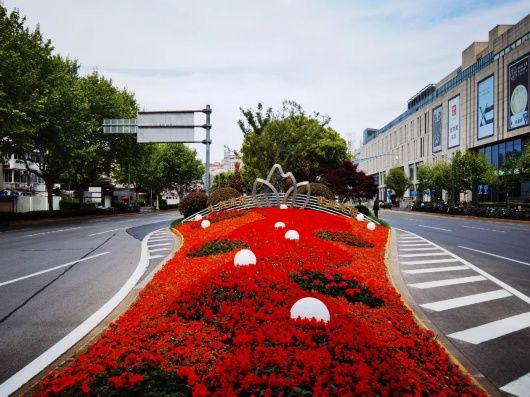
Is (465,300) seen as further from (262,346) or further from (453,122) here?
(453,122)

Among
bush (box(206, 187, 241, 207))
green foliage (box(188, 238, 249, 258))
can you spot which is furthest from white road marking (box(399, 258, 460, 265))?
bush (box(206, 187, 241, 207))

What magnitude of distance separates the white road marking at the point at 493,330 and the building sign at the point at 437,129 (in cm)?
7322

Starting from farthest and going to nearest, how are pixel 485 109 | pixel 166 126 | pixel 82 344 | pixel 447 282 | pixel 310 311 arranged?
pixel 485 109 < pixel 166 126 < pixel 447 282 < pixel 82 344 < pixel 310 311

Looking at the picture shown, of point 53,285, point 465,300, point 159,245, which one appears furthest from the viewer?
point 159,245

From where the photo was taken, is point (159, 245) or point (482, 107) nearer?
point (159, 245)

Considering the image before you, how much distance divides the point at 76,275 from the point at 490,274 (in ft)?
34.3

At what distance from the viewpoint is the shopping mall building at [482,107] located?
49281 mm

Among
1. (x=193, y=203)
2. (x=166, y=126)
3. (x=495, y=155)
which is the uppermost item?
(x=495, y=155)

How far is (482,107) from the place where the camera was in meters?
57.6

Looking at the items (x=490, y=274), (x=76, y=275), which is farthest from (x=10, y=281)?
(x=490, y=274)

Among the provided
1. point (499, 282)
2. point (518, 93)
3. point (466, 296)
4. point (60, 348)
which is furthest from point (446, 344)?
point (518, 93)

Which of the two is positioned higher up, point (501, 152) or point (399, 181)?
point (501, 152)

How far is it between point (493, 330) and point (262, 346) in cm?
392

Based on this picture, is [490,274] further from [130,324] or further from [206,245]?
[130,324]
